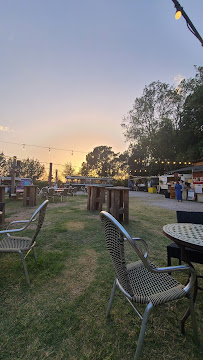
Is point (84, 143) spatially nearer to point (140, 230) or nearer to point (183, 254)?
point (140, 230)

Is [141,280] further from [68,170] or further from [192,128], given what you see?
[68,170]

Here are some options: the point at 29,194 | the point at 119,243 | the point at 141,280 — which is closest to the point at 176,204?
the point at 29,194

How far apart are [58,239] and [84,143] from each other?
86.4 ft

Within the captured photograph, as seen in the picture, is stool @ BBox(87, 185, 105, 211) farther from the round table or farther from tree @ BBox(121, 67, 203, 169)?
tree @ BBox(121, 67, 203, 169)

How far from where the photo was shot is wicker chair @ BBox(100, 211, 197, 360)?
93cm

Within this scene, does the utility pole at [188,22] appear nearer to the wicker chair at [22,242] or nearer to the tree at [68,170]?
the wicker chair at [22,242]

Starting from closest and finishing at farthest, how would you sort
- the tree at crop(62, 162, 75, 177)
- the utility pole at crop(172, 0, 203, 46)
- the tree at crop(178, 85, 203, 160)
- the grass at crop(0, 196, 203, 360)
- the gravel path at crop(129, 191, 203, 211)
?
the grass at crop(0, 196, 203, 360), the utility pole at crop(172, 0, 203, 46), the gravel path at crop(129, 191, 203, 211), the tree at crop(178, 85, 203, 160), the tree at crop(62, 162, 75, 177)

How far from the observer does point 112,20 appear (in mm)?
8633

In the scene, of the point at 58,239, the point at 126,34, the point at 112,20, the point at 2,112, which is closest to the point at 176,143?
the point at 126,34

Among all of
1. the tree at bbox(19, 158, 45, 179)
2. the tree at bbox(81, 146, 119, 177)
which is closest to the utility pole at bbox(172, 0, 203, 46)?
the tree at bbox(19, 158, 45, 179)

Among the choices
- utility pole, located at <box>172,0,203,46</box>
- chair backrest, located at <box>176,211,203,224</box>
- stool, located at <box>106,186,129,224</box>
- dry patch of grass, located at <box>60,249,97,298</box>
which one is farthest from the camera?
stool, located at <box>106,186,129,224</box>

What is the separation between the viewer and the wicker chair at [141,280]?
3.06 feet

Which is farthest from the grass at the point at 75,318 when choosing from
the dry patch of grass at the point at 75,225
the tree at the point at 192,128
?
the tree at the point at 192,128

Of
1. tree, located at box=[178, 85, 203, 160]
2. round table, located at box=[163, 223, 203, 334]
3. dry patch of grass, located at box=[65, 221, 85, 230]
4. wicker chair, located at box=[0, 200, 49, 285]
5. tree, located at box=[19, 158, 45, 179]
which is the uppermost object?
tree, located at box=[178, 85, 203, 160]
